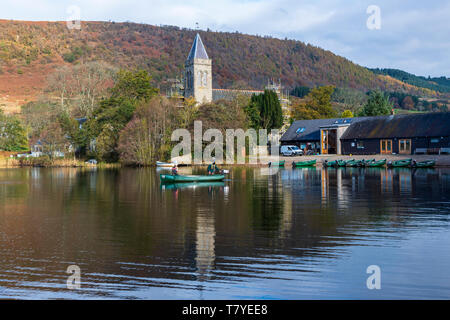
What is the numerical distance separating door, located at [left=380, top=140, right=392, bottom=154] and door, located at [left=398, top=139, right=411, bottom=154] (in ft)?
3.96

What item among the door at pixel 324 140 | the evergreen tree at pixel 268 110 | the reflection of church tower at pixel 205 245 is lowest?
the reflection of church tower at pixel 205 245

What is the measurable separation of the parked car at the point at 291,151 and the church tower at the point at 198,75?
36010mm

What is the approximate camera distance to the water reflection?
10062 millimetres

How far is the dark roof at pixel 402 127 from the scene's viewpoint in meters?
56.9

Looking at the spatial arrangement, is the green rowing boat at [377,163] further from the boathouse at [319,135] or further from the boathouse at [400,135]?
the boathouse at [319,135]

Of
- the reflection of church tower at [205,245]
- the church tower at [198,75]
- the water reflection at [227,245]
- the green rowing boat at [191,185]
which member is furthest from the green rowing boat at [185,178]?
the church tower at [198,75]

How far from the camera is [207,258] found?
12336mm

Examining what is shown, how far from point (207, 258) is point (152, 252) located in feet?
5.62

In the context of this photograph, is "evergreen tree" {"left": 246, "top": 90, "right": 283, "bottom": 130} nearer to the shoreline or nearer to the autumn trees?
the autumn trees

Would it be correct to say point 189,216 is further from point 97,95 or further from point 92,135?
point 97,95

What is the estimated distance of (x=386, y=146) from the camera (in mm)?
61000
